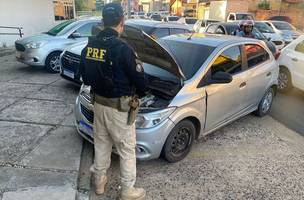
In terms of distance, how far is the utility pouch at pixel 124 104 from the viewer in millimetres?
2842

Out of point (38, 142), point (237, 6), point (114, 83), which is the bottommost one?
point (38, 142)

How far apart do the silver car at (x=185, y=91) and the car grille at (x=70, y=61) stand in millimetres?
2237

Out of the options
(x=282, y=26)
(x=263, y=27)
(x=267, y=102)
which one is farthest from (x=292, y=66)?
(x=282, y=26)

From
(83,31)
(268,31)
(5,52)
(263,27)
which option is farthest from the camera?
(263,27)

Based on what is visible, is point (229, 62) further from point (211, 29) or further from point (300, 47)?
point (211, 29)

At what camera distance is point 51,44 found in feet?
26.8

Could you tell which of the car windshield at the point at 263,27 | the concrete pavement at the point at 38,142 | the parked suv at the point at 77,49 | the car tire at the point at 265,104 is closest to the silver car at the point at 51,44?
the concrete pavement at the point at 38,142

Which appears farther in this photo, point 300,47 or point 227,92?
point 300,47

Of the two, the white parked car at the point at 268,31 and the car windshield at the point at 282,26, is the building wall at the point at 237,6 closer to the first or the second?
the car windshield at the point at 282,26

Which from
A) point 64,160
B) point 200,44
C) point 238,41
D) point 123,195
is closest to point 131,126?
point 123,195

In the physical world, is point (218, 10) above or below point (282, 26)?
above

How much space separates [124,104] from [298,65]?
5.47 metres

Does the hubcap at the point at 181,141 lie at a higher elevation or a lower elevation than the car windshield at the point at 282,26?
lower

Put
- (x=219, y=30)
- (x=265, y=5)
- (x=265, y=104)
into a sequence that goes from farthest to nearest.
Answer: (x=265, y=5), (x=219, y=30), (x=265, y=104)
